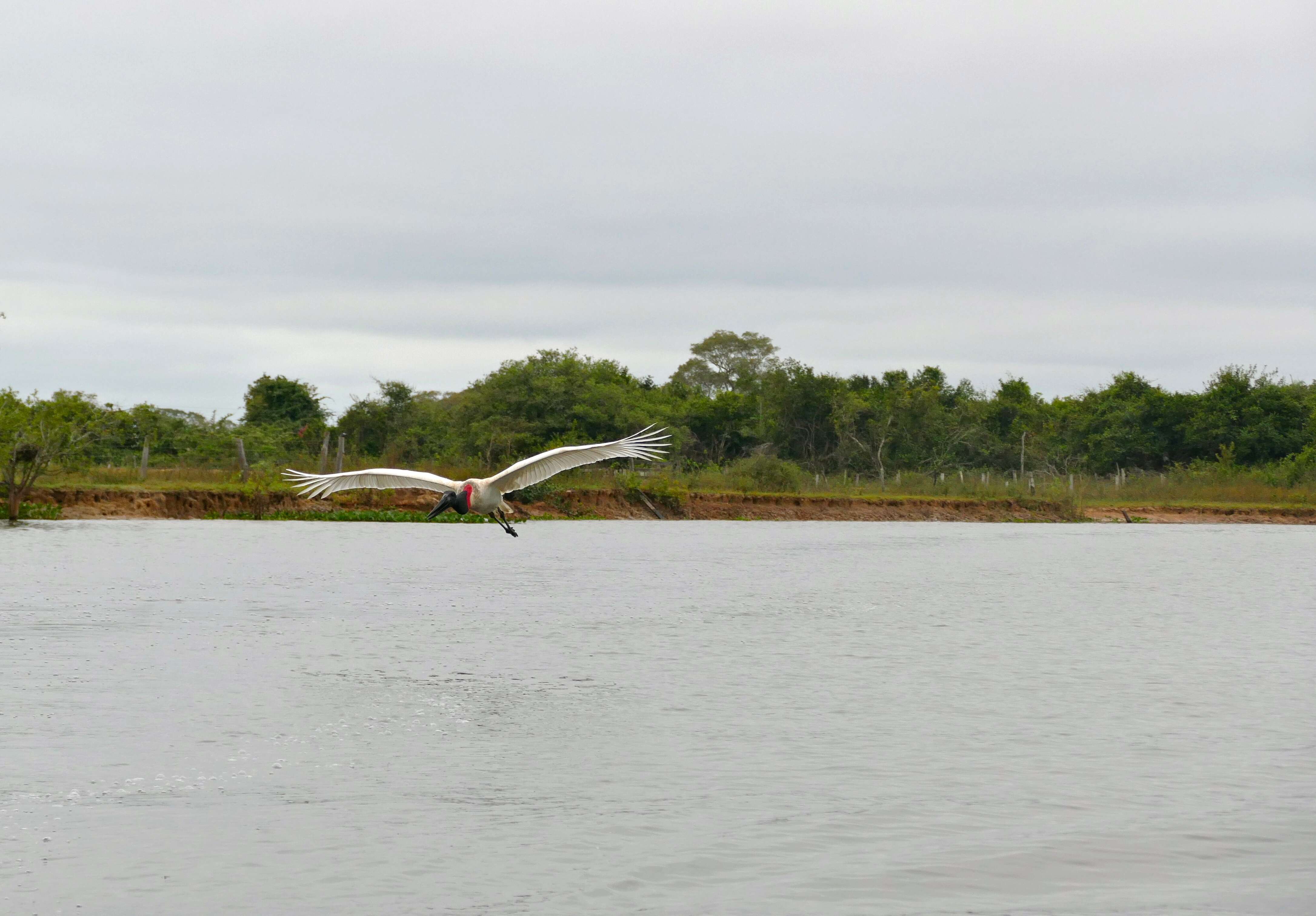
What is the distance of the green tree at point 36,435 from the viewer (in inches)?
1395

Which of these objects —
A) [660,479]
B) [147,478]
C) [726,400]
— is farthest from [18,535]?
[726,400]

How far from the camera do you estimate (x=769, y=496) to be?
52469 millimetres

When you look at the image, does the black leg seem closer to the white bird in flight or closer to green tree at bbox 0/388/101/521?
the white bird in flight

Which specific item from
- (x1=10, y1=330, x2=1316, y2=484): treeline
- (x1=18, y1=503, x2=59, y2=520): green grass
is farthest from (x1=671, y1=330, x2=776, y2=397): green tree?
(x1=18, y1=503, x2=59, y2=520): green grass

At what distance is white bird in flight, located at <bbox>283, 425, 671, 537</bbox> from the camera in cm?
2262

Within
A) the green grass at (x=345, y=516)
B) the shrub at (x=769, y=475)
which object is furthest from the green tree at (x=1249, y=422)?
the green grass at (x=345, y=516)

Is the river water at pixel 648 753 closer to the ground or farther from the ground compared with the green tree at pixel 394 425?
closer to the ground

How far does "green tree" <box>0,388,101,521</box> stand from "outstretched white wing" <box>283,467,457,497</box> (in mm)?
13992

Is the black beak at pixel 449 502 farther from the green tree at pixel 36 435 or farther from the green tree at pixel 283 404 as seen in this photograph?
the green tree at pixel 283 404

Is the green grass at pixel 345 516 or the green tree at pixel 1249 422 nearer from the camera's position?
the green grass at pixel 345 516

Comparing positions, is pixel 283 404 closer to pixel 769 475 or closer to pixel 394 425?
pixel 394 425

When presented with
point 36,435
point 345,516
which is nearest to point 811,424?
point 345,516

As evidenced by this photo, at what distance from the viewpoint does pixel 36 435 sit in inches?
1404

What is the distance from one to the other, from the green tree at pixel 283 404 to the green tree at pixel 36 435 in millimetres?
25252
